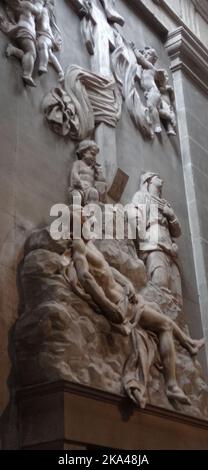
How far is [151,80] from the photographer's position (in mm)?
9781

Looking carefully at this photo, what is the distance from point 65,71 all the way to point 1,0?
1207mm

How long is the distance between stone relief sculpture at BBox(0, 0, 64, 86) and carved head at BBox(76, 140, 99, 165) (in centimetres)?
94

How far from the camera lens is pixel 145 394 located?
591 centimetres

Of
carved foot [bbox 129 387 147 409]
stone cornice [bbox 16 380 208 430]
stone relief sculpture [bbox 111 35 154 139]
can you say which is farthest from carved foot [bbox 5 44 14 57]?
carved foot [bbox 129 387 147 409]

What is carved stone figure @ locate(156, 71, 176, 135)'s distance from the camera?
389 inches

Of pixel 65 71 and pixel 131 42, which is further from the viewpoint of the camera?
pixel 131 42

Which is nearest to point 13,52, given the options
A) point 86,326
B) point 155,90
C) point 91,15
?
point 91,15

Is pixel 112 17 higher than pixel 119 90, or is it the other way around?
pixel 112 17

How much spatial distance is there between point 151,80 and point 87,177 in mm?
3404

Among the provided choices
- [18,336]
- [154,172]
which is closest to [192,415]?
[18,336]

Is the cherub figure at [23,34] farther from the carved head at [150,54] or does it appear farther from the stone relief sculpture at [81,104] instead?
the carved head at [150,54]

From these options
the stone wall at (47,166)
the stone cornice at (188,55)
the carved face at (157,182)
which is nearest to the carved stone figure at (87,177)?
the stone wall at (47,166)

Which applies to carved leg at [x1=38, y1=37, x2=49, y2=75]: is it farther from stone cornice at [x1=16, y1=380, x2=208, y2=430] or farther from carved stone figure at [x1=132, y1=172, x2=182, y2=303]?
stone cornice at [x1=16, y1=380, x2=208, y2=430]

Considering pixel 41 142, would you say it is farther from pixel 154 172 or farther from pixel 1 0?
pixel 154 172
